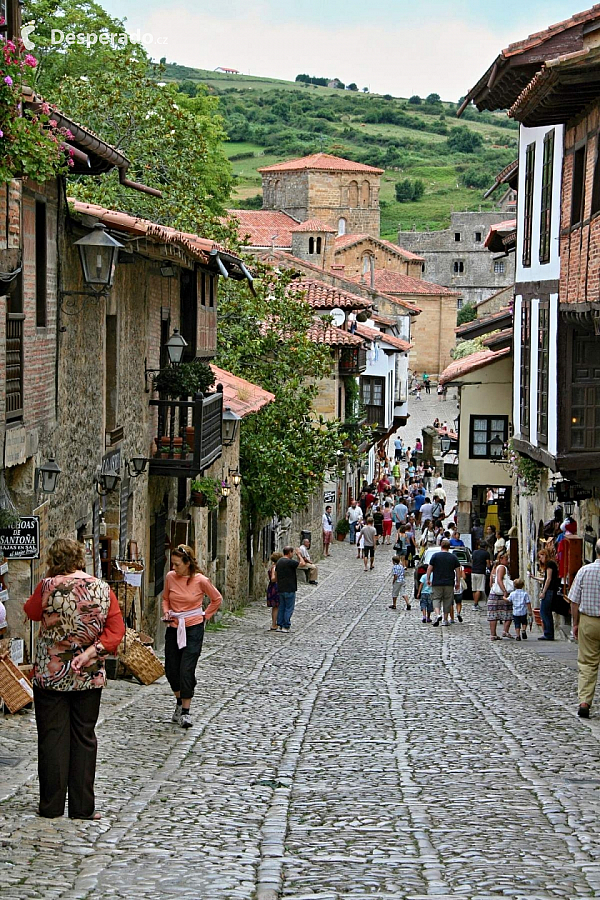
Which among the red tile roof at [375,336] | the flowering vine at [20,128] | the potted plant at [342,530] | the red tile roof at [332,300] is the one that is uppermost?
the red tile roof at [332,300]

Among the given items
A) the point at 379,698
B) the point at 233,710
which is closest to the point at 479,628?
the point at 379,698

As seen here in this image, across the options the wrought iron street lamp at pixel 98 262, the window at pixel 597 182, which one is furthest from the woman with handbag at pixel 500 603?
the wrought iron street lamp at pixel 98 262

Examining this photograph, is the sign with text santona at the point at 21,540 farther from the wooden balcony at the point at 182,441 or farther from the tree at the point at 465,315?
the tree at the point at 465,315

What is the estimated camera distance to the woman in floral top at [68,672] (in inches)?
299

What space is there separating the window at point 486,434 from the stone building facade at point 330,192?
3412 inches

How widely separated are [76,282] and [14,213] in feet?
11.7

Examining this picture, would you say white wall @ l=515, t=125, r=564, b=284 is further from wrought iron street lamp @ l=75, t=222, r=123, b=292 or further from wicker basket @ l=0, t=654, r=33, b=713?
wicker basket @ l=0, t=654, r=33, b=713

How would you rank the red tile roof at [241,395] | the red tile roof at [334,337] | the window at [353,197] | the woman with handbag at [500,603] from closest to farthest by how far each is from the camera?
the woman with handbag at [500,603], the red tile roof at [241,395], the red tile roof at [334,337], the window at [353,197]

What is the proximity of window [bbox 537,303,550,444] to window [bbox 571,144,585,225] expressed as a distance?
75.9 inches

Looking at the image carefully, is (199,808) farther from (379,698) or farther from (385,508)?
(385,508)

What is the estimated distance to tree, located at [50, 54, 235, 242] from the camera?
32438mm

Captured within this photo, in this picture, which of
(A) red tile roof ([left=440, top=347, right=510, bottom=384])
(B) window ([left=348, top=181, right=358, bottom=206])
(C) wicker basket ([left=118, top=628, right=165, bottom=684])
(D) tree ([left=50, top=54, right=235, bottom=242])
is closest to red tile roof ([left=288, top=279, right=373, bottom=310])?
(A) red tile roof ([left=440, top=347, right=510, bottom=384])

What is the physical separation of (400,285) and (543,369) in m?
95.2

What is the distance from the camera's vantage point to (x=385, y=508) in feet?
156
